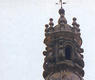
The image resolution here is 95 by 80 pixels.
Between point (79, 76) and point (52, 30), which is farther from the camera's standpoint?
point (52, 30)

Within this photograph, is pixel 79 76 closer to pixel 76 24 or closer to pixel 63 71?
pixel 63 71

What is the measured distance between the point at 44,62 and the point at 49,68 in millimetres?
Result: 1629

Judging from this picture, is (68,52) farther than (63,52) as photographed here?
Yes

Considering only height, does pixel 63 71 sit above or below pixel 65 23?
below

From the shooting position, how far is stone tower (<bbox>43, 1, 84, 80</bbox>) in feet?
194

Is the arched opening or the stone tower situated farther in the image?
the arched opening

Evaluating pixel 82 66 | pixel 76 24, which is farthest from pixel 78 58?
pixel 76 24

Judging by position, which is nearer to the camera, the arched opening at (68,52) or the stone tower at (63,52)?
the stone tower at (63,52)

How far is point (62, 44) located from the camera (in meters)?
60.9

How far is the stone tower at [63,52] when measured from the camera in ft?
194

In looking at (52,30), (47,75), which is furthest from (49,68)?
(52,30)

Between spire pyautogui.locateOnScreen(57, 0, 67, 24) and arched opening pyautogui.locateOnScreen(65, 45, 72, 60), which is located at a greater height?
spire pyautogui.locateOnScreen(57, 0, 67, 24)

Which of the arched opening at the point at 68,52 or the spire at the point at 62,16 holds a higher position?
the spire at the point at 62,16

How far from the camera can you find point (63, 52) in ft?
197
